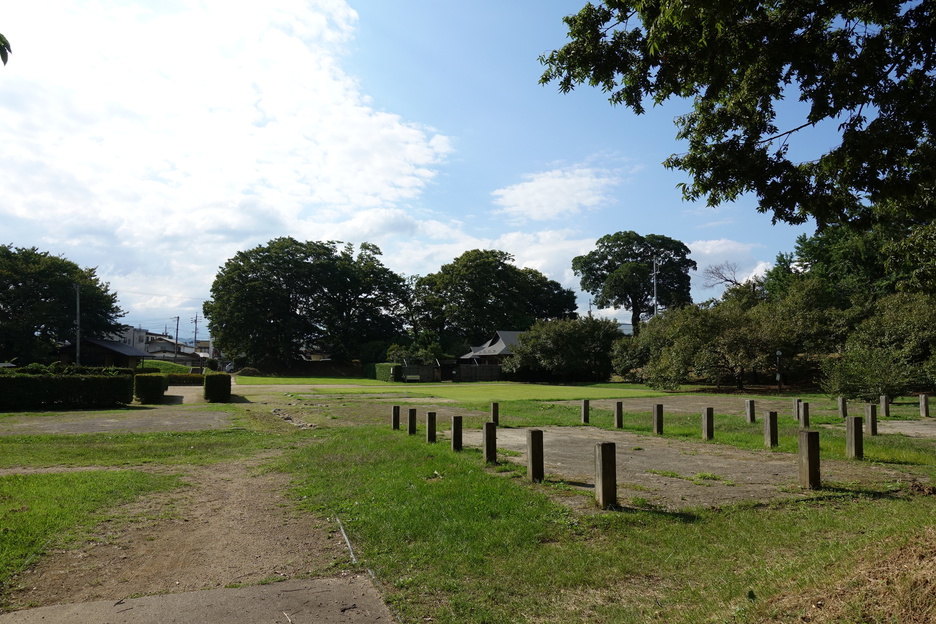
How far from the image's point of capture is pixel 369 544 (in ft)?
17.6

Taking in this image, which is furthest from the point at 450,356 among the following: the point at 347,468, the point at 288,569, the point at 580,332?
the point at 288,569

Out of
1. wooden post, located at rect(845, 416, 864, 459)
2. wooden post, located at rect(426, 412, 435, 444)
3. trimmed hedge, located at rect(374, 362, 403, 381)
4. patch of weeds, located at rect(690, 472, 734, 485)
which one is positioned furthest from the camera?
trimmed hedge, located at rect(374, 362, 403, 381)

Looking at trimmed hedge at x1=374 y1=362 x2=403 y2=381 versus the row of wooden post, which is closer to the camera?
the row of wooden post

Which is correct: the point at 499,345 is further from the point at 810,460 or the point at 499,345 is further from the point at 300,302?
the point at 810,460

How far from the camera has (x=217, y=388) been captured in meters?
25.8

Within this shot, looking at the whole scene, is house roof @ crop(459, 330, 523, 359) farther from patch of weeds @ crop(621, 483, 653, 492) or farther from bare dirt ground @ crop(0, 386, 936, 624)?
patch of weeds @ crop(621, 483, 653, 492)

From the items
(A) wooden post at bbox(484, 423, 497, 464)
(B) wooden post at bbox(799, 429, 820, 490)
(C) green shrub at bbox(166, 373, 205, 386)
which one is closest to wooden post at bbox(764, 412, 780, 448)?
(B) wooden post at bbox(799, 429, 820, 490)

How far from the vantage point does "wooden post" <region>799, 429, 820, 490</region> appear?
7.26m

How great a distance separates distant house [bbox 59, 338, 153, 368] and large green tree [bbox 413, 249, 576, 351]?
33.7m

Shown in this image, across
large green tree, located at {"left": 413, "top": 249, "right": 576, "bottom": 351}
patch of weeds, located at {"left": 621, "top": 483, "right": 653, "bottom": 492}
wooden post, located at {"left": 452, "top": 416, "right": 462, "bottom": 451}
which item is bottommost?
patch of weeds, located at {"left": 621, "top": 483, "right": 653, "bottom": 492}

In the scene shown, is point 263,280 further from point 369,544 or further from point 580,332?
point 369,544

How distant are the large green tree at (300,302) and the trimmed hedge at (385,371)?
12670 mm

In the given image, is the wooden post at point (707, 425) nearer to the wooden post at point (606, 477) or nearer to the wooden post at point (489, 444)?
the wooden post at point (489, 444)

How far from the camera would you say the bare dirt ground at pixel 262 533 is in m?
4.20
